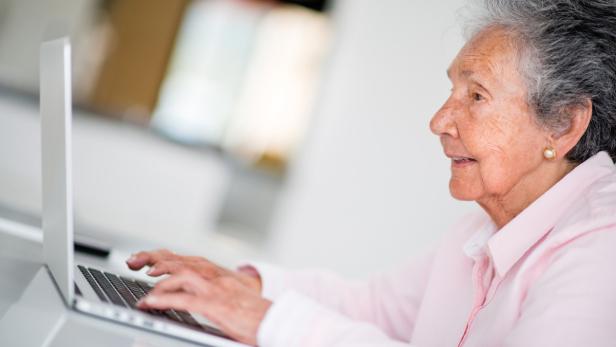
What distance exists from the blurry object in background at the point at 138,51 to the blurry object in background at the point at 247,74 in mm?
97

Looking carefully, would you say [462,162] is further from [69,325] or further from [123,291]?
[69,325]

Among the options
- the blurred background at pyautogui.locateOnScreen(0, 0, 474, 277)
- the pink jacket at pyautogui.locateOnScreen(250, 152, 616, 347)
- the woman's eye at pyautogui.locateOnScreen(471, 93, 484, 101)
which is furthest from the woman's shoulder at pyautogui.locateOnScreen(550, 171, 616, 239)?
the blurred background at pyautogui.locateOnScreen(0, 0, 474, 277)

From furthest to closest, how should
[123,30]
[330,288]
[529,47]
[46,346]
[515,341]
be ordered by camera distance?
[123,30] → [330,288] → [529,47] → [515,341] → [46,346]

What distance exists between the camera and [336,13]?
4930 millimetres

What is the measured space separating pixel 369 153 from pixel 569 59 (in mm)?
3471

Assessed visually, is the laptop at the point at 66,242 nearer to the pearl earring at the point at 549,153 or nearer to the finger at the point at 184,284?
the finger at the point at 184,284

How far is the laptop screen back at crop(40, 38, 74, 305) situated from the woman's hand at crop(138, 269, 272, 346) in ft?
0.38

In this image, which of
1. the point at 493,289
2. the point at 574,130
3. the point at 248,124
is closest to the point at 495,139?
the point at 574,130

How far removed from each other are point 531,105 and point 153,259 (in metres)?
0.72

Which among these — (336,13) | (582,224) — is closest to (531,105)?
(582,224)

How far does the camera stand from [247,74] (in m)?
5.75

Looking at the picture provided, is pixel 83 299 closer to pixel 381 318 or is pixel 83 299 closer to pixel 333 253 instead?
pixel 381 318

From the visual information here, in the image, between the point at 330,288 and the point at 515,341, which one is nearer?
the point at 515,341

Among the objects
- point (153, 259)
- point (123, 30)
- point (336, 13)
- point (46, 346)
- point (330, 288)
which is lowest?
point (46, 346)
